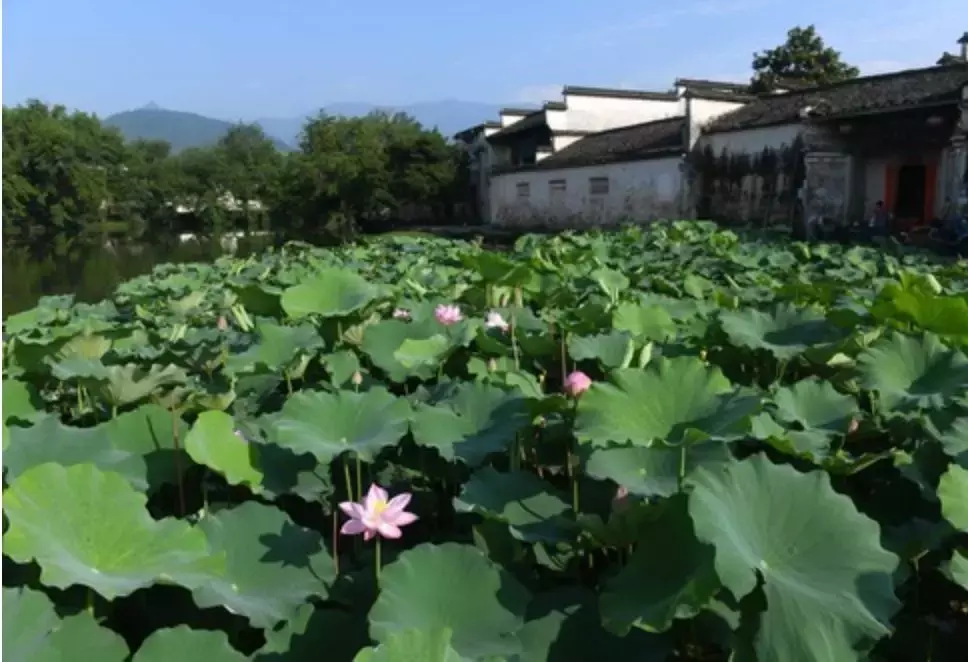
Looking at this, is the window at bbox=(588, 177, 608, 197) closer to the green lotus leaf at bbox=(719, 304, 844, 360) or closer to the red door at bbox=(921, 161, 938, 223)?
the red door at bbox=(921, 161, 938, 223)

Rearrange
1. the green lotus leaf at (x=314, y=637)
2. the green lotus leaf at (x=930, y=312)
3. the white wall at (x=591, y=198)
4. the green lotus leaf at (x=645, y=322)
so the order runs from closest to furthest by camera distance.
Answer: the green lotus leaf at (x=314, y=637), the green lotus leaf at (x=930, y=312), the green lotus leaf at (x=645, y=322), the white wall at (x=591, y=198)

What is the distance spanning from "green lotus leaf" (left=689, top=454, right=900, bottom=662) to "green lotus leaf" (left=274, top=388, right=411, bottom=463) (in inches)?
17.5

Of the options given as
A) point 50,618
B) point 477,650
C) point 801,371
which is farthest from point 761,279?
point 50,618

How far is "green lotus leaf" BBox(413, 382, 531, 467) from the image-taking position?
1.23 m

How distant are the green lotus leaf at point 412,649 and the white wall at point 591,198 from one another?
15413 mm

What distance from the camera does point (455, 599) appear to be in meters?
0.94

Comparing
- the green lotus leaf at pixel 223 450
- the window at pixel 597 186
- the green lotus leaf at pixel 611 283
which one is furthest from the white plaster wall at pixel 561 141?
the green lotus leaf at pixel 223 450

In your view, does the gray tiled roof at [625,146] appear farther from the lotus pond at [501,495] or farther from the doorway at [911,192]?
the lotus pond at [501,495]

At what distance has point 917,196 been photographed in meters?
12.5

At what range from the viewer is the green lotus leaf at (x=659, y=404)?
1.18m

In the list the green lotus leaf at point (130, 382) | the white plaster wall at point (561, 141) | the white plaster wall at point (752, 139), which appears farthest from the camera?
the white plaster wall at point (561, 141)

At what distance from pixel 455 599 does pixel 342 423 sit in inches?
16.1

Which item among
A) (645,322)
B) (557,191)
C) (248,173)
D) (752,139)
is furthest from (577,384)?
(248,173)

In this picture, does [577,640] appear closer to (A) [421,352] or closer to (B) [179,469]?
(B) [179,469]
